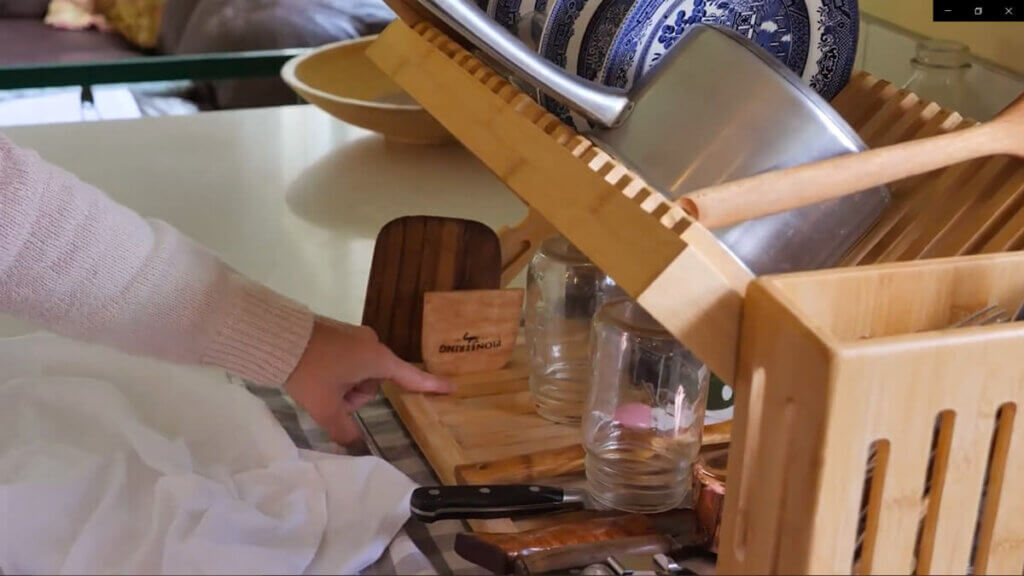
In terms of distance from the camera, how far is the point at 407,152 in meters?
1.55

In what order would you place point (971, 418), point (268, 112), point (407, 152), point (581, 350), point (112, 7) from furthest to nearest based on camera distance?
point (112, 7) < point (268, 112) < point (407, 152) < point (581, 350) < point (971, 418)

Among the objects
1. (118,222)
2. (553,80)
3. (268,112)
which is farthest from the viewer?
(268,112)

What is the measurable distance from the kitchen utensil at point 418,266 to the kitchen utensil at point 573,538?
0.99ft

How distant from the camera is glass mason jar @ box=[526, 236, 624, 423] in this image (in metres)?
0.95

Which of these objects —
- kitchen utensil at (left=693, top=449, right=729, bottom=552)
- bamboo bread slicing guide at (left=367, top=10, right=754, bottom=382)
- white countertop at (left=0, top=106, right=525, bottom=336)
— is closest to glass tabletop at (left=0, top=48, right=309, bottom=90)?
white countertop at (left=0, top=106, right=525, bottom=336)

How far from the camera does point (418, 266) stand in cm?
100

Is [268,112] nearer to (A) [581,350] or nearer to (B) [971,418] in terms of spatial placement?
(A) [581,350]

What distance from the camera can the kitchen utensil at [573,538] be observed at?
71 cm

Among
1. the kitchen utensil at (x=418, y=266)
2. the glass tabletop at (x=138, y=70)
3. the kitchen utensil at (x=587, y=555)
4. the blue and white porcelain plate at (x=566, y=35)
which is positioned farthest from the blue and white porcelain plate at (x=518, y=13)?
the glass tabletop at (x=138, y=70)

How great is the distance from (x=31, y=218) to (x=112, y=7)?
10.0ft

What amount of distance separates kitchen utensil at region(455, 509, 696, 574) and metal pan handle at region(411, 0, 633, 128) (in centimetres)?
25

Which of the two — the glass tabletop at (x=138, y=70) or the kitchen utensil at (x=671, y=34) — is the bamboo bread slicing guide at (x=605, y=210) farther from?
the glass tabletop at (x=138, y=70)

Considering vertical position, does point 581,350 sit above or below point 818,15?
below

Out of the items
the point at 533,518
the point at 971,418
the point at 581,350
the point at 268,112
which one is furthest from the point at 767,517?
the point at 268,112
